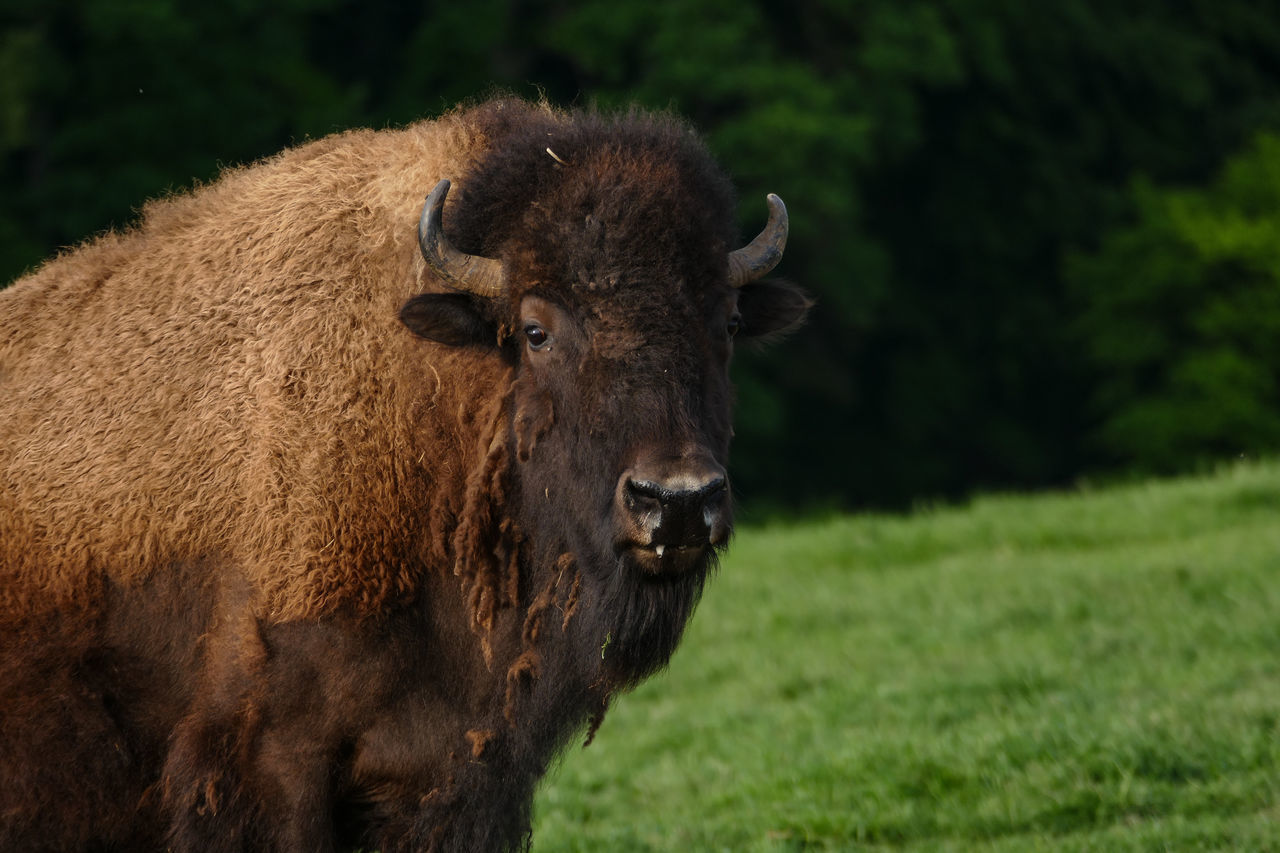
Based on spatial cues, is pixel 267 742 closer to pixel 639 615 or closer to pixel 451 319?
pixel 639 615

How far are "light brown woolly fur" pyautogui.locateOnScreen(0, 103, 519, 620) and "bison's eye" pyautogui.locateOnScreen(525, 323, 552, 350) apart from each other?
21cm

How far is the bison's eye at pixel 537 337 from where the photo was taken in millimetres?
5086

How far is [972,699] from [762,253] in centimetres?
435

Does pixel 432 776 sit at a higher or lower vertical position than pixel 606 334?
lower

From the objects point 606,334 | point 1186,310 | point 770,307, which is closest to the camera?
point 606,334

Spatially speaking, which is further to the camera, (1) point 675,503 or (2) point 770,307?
(2) point 770,307

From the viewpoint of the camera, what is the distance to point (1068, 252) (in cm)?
3625

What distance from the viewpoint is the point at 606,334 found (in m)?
4.93

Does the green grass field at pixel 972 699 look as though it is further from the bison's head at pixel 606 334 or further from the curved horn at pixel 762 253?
the curved horn at pixel 762 253

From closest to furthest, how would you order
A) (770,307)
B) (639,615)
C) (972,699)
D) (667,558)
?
(667,558)
(639,615)
(770,307)
(972,699)

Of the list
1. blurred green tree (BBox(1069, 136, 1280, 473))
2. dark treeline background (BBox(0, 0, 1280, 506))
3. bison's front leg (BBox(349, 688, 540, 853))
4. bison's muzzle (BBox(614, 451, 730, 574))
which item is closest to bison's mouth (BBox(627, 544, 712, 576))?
bison's muzzle (BBox(614, 451, 730, 574))

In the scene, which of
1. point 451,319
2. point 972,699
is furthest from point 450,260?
point 972,699

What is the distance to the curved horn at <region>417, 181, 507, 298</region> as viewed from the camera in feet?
16.4

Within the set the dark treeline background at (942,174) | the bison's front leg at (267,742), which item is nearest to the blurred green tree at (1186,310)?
the dark treeline background at (942,174)
